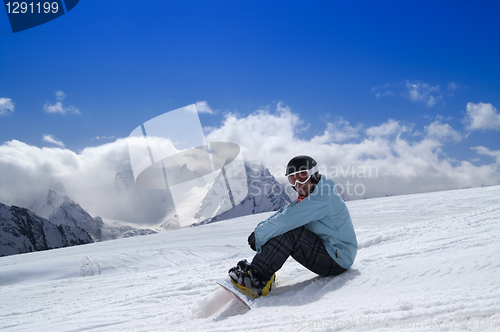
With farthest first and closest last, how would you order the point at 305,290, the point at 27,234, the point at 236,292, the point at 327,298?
the point at 27,234
the point at 305,290
the point at 236,292
the point at 327,298

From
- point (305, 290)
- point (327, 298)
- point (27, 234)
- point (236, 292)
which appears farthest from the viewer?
point (27, 234)

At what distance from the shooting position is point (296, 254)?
2.48 metres

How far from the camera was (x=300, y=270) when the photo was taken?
3260 mm

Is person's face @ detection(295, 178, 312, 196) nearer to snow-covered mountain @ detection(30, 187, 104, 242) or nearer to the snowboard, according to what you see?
the snowboard

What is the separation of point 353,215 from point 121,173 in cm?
19529

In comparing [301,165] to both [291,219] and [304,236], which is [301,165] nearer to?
[291,219]

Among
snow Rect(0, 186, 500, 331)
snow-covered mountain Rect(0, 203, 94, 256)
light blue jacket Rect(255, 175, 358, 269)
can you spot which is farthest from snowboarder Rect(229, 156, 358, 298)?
snow-covered mountain Rect(0, 203, 94, 256)

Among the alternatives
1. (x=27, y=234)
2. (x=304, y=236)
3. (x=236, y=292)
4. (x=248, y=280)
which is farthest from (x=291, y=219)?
(x=27, y=234)

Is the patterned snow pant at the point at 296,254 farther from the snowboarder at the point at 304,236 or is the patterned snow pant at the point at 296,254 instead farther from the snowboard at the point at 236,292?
the snowboard at the point at 236,292

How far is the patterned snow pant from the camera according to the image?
2346 millimetres

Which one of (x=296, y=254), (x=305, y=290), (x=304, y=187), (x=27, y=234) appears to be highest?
(x=304, y=187)

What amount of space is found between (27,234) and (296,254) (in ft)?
Result: 519

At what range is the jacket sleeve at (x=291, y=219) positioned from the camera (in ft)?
7.68

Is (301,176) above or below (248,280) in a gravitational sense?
above
